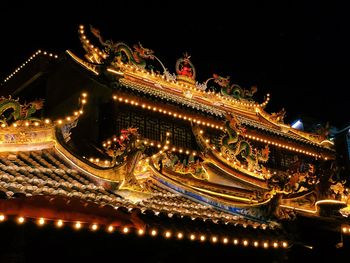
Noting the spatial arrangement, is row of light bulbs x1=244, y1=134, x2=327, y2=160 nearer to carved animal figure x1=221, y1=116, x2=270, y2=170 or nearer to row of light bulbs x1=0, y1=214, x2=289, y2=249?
carved animal figure x1=221, y1=116, x2=270, y2=170

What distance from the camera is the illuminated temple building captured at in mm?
6633

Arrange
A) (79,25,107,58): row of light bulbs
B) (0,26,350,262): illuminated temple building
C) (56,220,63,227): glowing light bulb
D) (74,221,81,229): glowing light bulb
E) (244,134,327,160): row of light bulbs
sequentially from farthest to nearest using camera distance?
(244,134,327,160): row of light bulbs < (79,25,107,58): row of light bulbs < (0,26,350,262): illuminated temple building < (74,221,81,229): glowing light bulb < (56,220,63,227): glowing light bulb

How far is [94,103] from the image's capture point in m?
13.6

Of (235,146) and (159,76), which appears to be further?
(159,76)

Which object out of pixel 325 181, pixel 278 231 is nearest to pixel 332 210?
pixel 325 181

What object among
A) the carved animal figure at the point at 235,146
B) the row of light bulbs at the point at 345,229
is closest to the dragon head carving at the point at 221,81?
the carved animal figure at the point at 235,146

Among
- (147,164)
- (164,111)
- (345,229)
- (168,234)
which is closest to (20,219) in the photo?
(168,234)

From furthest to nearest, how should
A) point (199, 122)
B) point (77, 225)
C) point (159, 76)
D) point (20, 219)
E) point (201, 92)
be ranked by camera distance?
point (201, 92) → point (159, 76) → point (199, 122) → point (77, 225) → point (20, 219)

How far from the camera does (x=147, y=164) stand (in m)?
8.62

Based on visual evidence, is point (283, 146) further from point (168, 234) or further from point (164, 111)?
point (168, 234)

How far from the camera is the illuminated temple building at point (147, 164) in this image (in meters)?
6.63

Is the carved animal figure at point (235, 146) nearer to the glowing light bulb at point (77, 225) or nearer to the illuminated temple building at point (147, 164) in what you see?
the illuminated temple building at point (147, 164)

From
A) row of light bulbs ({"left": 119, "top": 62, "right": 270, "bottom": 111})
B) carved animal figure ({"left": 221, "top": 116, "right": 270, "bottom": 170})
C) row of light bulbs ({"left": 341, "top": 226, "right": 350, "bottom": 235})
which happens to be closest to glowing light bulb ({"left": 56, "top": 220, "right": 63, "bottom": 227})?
row of light bulbs ({"left": 341, "top": 226, "right": 350, "bottom": 235})

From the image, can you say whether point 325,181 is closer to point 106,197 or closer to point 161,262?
point 161,262
